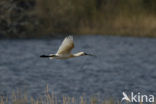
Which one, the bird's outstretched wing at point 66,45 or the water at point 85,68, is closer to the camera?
the bird's outstretched wing at point 66,45

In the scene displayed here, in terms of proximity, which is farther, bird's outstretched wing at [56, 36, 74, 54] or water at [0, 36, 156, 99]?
water at [0, 36, 156, 99]

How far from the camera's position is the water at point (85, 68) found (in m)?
12.4

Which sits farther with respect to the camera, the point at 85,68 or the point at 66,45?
the point at 85,68

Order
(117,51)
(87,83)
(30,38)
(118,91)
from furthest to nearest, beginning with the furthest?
(30,38), (117,51), (87,83), (118,91)

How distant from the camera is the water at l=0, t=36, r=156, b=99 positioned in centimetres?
1243

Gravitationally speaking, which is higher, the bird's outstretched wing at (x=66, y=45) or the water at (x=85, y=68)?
the bird's outstretched wing at (x=66, y=45)

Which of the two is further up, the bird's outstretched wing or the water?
the bird's outstretched wing

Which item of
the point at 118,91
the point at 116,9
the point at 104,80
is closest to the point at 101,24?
the point at 116,9

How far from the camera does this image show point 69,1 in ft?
62.4

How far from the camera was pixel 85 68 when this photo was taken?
15.6m

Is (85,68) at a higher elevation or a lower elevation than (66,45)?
lower

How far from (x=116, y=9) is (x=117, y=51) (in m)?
2.70

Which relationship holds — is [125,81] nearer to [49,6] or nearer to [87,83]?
[87,83]

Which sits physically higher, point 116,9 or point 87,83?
point 116,9
